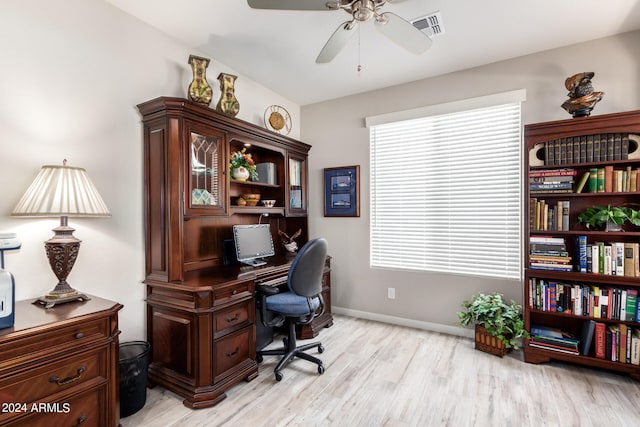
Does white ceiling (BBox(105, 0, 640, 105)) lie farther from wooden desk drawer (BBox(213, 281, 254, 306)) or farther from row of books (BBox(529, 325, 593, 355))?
row of books (BBox(529, 325, 593, 355))

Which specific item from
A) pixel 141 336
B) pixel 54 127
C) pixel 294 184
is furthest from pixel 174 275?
pixel 294 184

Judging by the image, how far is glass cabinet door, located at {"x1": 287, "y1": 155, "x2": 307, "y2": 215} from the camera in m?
3.55

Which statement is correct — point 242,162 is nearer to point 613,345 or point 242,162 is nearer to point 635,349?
point 613,345

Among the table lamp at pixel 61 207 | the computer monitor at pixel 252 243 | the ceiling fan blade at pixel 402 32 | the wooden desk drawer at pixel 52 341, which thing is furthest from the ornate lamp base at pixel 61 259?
the ceiling fan blade at pixel 402 32

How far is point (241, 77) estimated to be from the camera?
3.28 m

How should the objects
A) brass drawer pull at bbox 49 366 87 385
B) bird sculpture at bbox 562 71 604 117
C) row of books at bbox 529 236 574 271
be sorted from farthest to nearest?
1. row of books at bbox 529 236 574 271
2. bird sculpture at bbox 562 71 604 117
3. brass drawer pull at bbox 49 366 87 385

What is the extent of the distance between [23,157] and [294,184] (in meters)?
2.34

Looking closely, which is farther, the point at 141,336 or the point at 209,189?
the point at 209,189

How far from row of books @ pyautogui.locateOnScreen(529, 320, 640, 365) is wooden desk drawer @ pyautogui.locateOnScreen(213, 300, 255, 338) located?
2402 millimetres

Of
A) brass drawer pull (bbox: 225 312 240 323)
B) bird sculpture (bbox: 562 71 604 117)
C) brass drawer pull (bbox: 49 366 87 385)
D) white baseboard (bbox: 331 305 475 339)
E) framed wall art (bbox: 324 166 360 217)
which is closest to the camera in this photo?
brass drawer pull (bbox: 49 366 87 385)

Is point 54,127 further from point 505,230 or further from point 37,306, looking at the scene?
point 505,230

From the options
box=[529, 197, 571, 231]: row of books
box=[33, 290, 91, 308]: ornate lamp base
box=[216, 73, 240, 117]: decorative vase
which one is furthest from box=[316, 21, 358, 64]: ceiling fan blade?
box=[33, 290, 91, 308]: ornate lamp base

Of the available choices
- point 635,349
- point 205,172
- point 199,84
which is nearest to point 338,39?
point 199,84

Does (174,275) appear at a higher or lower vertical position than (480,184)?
lower
